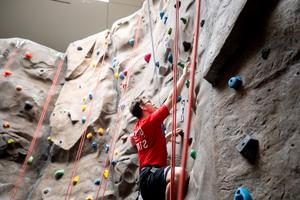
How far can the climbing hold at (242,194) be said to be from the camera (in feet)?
4.57

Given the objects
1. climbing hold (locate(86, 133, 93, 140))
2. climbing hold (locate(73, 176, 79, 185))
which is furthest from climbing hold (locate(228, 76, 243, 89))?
climbing hold (locate(86, 133, 93, 140))

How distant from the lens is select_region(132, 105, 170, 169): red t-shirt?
7.98 ft

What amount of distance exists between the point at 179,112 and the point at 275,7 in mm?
1482

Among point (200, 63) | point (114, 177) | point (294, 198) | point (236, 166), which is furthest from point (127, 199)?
point (294, 198)

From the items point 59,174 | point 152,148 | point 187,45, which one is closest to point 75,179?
point 59,174

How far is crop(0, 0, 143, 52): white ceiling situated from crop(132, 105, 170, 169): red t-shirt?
17.5 feet

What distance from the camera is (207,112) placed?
190 cm

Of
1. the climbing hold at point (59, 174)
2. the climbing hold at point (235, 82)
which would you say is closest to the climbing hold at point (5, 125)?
the climbing hold at point (59, 174)

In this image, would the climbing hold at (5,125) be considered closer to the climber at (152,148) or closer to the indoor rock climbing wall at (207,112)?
the indoor rock climbing wall at (207,112)

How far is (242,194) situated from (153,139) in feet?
3.72

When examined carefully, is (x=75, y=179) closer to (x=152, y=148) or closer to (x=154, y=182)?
(x=152, y=148)

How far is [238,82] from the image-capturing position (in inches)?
65.1

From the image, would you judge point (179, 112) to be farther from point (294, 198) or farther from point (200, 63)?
point (294, 198)

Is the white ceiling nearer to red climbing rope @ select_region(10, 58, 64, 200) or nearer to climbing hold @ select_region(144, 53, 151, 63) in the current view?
red climbing rope @ select_region(10, 58, 64, 200)
